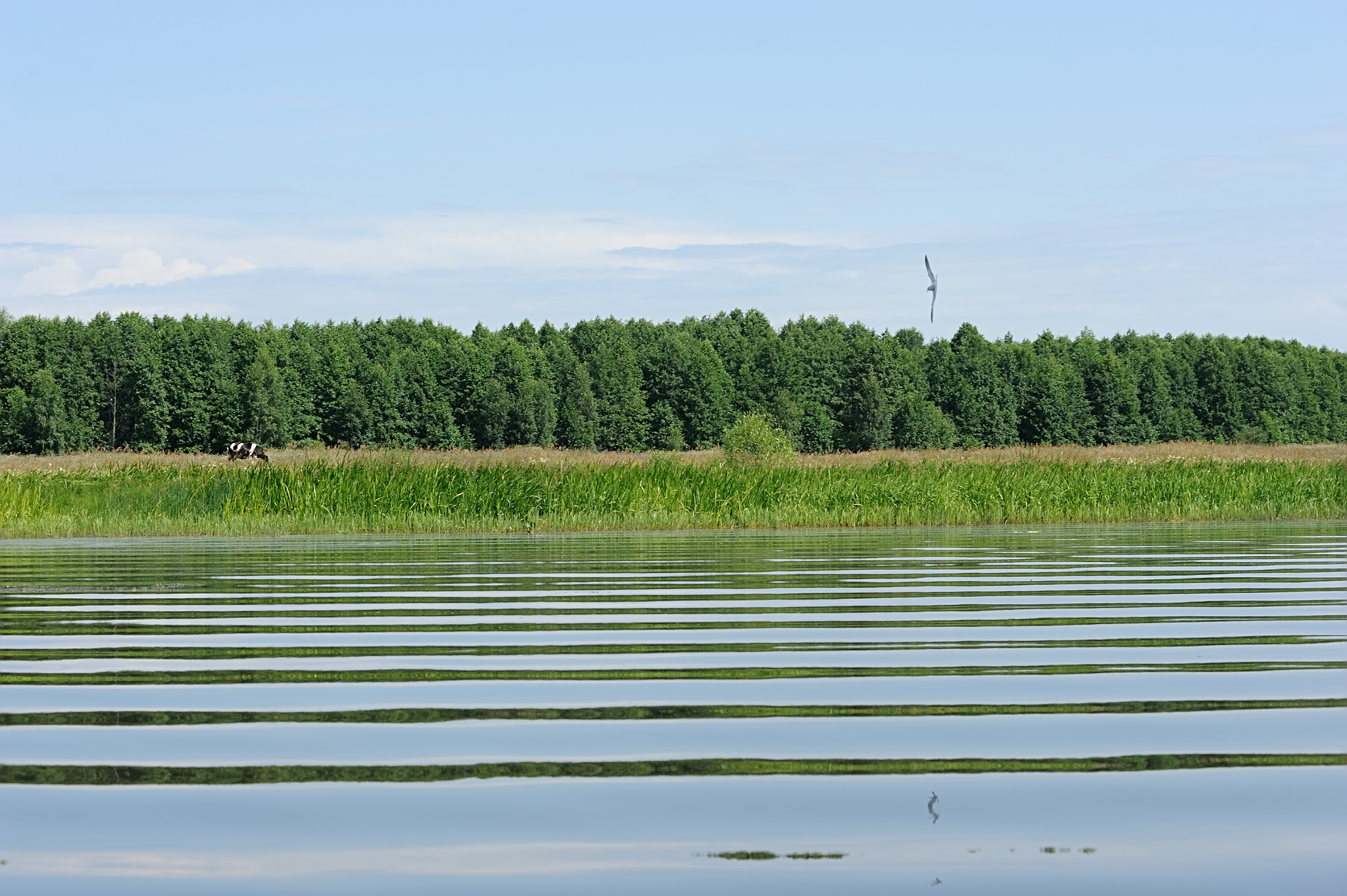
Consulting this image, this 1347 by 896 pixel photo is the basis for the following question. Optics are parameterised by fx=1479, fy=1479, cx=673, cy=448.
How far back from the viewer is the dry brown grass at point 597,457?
2672 cm

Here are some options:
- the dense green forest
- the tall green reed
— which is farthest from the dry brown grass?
the dense green forest

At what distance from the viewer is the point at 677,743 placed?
466cm

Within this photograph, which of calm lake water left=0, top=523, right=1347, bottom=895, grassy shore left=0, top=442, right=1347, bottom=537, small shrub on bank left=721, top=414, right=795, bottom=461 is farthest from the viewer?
small shrub on bank left=721, top=414, right=795, bottom=461

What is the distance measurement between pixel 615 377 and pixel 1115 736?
3575 inches

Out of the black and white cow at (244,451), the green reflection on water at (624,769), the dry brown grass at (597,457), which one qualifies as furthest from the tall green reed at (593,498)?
the green reflection on water at (624,769)

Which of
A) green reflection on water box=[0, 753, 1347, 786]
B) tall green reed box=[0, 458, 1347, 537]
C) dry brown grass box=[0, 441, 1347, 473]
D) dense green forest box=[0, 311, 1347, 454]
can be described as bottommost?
green reflection on water box=[0, 753, 1347, 786]

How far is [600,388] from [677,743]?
298 ft

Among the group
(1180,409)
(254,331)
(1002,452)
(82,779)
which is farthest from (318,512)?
(1180,409)

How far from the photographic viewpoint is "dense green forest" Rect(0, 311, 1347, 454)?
280 ft

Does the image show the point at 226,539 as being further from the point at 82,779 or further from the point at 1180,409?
the point at 1180,409

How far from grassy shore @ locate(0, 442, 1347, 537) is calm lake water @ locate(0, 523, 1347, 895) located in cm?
1272

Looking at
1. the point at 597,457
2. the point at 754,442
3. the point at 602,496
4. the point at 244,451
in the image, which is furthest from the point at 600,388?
the point at 602,496

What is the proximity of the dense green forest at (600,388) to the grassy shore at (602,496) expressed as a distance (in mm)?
60420

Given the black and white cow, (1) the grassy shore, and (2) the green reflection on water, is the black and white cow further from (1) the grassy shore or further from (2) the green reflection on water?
(2) the green reflection on water
